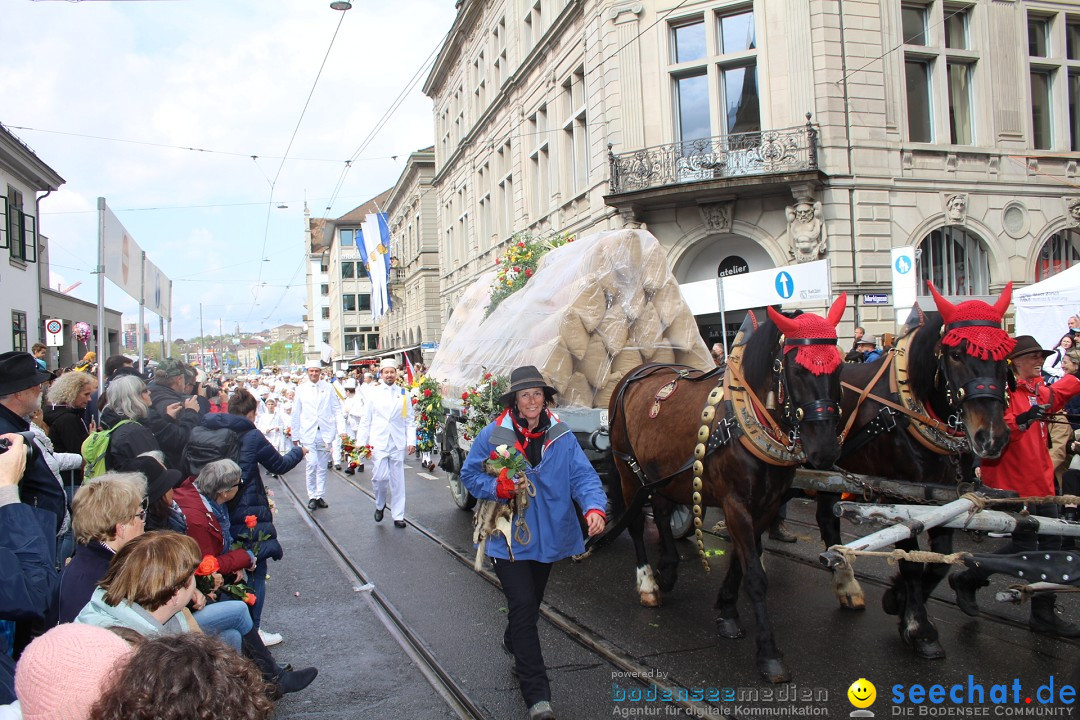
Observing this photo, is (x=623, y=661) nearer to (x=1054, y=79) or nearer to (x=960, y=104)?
(x=960, y=104)

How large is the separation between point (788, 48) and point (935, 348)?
15725mm

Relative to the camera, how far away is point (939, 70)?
63.1ft

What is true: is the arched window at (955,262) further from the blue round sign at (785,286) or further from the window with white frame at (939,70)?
the blue round sign at (785,286)

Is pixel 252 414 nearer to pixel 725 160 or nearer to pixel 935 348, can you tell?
pixel 935 348

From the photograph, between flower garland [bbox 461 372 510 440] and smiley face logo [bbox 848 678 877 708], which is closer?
smiley face logo [bbox 848 678 877 708]

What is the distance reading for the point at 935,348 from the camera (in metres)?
4.99

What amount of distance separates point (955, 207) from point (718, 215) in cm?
552

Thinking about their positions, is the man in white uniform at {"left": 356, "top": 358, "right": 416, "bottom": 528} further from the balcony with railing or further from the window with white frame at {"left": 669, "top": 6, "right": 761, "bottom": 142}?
the window with white frame at {"left": 669, "top": 6, "right": 761, "bottom": 142}

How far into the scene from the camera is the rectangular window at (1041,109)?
2039 centimetres

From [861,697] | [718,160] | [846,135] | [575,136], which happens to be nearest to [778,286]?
[718,160]

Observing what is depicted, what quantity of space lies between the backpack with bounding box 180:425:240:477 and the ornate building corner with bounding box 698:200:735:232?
614 inches

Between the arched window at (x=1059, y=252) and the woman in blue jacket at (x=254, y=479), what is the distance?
2032cm

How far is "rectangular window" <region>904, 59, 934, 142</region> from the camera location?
63.8 ft

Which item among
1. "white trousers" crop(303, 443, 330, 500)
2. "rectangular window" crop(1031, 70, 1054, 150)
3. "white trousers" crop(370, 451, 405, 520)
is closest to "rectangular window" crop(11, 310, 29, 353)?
"white trousers" crop(303, 443, 330, 500)
